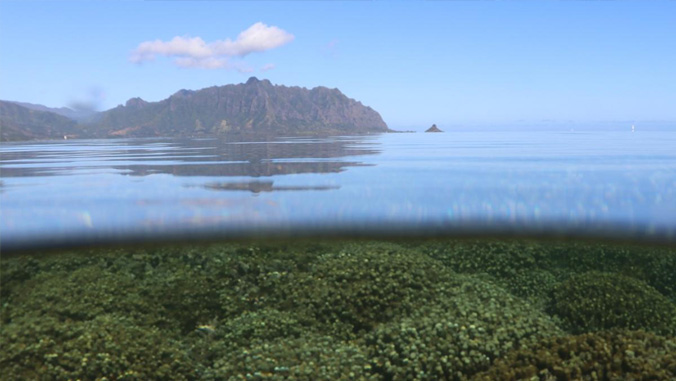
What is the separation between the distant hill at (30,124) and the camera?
26.2 metres

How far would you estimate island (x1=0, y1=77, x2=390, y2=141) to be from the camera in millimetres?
23716

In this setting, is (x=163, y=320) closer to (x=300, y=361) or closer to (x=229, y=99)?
(x=300, y=361)

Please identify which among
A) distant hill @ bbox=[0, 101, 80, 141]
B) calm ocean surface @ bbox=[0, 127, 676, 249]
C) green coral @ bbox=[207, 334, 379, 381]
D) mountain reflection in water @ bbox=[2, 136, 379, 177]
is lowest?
green coral @ bbox=[207, 334, 379, 381]

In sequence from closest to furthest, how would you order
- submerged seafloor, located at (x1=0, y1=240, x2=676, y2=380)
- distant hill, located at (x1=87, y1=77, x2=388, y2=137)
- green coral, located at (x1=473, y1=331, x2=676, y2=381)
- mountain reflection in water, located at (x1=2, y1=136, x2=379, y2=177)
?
1. green coral, located at (x1=473, y1=331, x2=676, y2=381)
2. submerged seafloor, located at (x1=0, y1=240, x2=676, y2=380)
3. mountain reflection in water, located at (x1=2, y1=136, x2=379, y2=177)
4. distant hill, located at (x1=87, y1=77, x2=388, y2=137)

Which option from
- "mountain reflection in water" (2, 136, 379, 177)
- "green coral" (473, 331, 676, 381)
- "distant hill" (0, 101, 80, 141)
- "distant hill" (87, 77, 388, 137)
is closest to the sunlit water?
"green coral" (473, 331, 676, 381)

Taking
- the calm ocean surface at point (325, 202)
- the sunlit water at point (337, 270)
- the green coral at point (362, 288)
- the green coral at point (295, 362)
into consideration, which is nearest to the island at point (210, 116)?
the sunlit water at point (337, 270)

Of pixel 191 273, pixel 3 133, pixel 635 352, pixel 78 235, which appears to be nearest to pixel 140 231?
pixel 78 235

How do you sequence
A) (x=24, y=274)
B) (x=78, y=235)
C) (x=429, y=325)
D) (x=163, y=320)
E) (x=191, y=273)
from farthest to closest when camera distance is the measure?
(x=78, y=235) → (x=24, y=274) → (x=191, y=273) → (x=163, y=320) → (x=429, y=325)

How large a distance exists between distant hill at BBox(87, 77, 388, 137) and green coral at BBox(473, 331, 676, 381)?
1710cm

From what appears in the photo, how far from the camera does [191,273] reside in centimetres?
1091

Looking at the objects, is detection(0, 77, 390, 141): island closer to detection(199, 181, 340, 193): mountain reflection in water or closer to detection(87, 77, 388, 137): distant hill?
detection(87, 77, 388, 137): distant hill

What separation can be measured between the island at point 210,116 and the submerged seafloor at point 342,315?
12.4 meters

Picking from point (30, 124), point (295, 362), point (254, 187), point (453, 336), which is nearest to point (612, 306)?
point (453, 336)

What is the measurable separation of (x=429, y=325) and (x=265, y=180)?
6739mm
